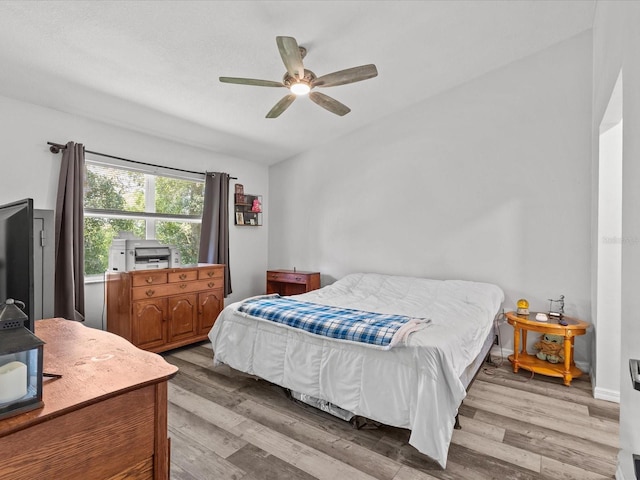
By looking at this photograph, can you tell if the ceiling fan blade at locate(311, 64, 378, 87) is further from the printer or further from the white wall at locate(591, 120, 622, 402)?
the printer

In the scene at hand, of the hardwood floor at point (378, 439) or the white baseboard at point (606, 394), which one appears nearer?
the hardwood floor at point (378, 439)

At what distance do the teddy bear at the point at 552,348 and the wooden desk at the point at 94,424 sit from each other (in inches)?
126

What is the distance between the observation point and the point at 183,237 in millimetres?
4273

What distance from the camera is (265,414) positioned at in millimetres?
2279

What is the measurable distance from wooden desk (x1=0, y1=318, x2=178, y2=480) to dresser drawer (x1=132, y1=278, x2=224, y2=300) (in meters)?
2.23

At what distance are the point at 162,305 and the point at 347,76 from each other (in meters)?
2.79

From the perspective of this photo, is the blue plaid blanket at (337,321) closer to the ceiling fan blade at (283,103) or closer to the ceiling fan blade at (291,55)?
the ceiling fan blade at (283,103)

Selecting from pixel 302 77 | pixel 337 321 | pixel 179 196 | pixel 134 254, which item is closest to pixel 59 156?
pixel 134 254

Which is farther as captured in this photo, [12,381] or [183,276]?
[183,276]

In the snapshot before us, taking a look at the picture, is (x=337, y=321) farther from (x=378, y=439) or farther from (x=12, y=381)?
(x=12, y=381)

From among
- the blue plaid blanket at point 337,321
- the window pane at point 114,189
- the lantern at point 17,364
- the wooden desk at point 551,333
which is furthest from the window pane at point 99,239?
the wooden desk at point 551,333

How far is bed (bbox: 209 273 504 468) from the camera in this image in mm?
1806

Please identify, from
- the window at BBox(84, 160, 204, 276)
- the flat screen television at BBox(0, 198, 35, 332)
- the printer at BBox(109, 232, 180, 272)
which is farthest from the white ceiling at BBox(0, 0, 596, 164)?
the flat screen television at BBox(0, 198, 35, 332)

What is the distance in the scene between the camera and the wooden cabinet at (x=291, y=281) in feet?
14.7
